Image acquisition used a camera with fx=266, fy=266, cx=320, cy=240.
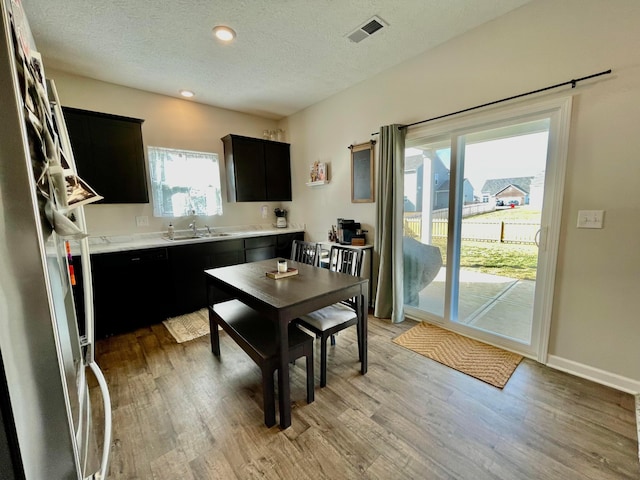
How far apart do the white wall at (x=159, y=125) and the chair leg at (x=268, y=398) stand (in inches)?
109

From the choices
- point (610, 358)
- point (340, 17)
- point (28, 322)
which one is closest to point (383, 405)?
point (610, 358)

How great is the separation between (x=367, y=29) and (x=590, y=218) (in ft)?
7.32

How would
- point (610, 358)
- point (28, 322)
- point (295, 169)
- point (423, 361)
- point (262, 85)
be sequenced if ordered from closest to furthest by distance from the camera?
point (28, 322) < point (610, 358) < point (423, 361) < point (262, 85) < point (295, 169)

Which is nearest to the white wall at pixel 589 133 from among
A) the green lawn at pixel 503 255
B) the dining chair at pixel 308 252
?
the green lawn at pixel 503 255

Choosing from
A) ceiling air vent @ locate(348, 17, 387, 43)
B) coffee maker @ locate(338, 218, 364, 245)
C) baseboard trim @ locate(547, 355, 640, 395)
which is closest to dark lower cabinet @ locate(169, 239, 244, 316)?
coffee maker @ locate(338, 218, 364, 245)

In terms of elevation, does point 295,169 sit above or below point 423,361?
above

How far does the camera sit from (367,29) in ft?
7.34

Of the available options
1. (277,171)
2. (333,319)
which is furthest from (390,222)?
(277,171)

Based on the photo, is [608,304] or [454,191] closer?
[608,304]

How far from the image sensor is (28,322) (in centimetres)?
49

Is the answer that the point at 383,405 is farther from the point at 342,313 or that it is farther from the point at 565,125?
the point at 565,125

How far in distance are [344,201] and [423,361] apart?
7.00ft

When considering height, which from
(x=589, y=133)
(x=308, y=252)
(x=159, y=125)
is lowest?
(x=308, y=252)

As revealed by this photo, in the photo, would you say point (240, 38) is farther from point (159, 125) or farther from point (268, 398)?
point (268, 398)
